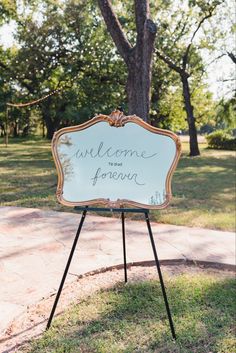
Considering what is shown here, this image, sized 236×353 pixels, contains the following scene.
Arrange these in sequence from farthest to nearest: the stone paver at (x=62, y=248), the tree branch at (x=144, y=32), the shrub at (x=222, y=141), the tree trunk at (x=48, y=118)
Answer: the tree trunk at (x=48, y=118)
the shrub at (x=222, y=141)
the tree branch at (x=144, y=32)
the stone paver at (x=62, y=248)

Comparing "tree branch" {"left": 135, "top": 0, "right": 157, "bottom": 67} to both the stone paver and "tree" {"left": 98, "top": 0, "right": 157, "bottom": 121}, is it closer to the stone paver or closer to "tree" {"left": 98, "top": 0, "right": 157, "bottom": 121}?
"tree" {"left": 98, "top": 0, "right": 157, "bottom": 121}

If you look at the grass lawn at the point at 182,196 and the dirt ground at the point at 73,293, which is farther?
the grass lawn at the point at 182,196

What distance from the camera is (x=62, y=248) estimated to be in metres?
3.29

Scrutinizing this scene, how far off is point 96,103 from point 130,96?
11.1 meters

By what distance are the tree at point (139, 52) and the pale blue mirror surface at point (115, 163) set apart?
12.2 feet

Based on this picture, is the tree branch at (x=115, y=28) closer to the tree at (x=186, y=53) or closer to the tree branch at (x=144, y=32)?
the tree branch at (x=144, y=32)

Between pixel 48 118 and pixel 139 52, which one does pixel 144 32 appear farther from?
pixel 48 118

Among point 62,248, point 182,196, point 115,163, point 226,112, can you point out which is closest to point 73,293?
Answer: point 62,248

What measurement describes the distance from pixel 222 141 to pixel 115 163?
65.8ft

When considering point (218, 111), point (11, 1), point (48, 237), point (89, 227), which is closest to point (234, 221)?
point (89, 227)

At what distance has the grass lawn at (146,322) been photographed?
1.93m

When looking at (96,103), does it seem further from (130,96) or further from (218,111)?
(130,96)

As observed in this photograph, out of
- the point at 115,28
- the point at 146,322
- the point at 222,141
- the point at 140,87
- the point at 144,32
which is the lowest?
the point at 146,322

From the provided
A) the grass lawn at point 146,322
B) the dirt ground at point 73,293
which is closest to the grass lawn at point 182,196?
the dirt ground at point 73,293
